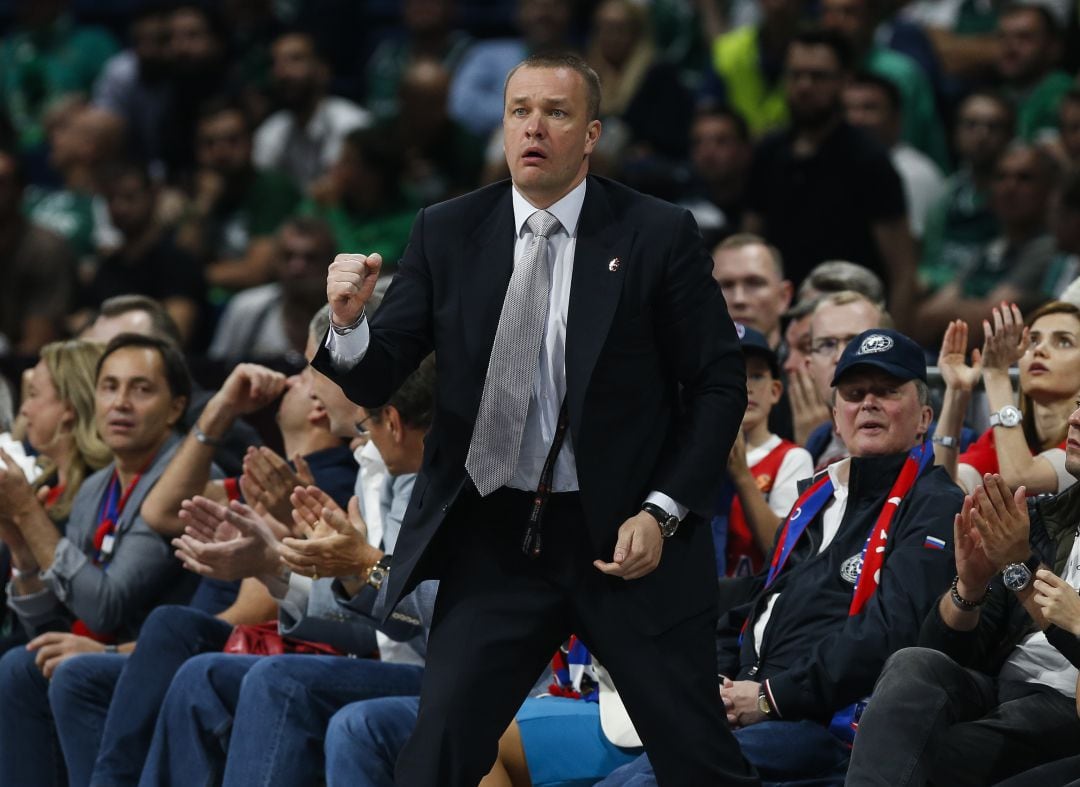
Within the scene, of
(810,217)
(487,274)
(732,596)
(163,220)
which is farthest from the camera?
(163,220)

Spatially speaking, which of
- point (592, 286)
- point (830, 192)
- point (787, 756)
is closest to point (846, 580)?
point (787, 756)

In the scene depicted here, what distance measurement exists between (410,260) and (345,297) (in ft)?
1.18

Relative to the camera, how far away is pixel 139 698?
17.8ft

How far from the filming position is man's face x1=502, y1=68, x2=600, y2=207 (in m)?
4.03

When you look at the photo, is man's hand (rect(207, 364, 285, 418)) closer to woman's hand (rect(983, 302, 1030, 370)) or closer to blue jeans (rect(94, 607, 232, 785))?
blue jeans (rect(94, 607, 232, 785))

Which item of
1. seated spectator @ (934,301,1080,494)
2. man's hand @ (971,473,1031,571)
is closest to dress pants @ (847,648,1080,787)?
man's hand @ (971,473,1031,571)

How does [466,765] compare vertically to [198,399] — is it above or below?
below

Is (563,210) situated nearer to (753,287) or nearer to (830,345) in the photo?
(830,345)

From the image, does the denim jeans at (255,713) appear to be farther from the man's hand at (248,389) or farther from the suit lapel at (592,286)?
the suit lapel at (592,286)

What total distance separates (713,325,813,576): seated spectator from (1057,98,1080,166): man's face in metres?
3.09

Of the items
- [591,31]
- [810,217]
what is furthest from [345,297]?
[591,31]

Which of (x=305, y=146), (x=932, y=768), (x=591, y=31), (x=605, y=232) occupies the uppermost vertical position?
(x=591, y=31)

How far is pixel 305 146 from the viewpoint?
11094 millimetres

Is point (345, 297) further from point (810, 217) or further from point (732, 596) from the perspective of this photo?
point (810, 217)
